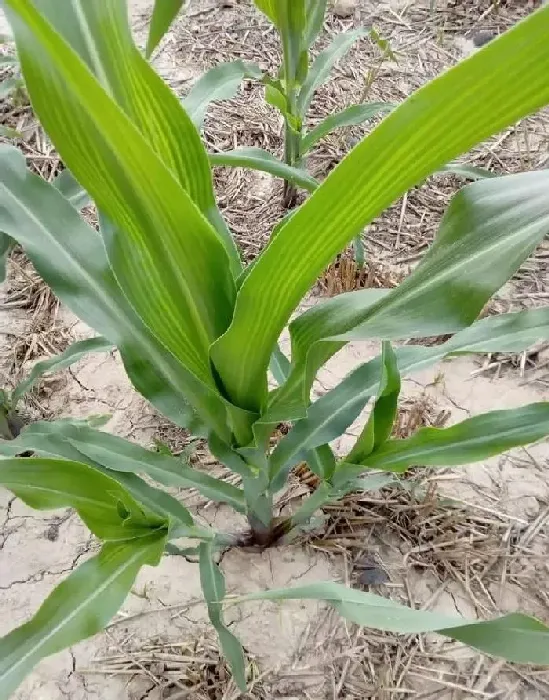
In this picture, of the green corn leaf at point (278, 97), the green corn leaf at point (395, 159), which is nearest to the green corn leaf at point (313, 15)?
the green corn leaf at point (278, 97)

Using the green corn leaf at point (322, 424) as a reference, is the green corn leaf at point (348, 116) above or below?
above

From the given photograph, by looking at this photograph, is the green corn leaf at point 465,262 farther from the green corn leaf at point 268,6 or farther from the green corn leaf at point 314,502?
the green corn leaf at point 268,6

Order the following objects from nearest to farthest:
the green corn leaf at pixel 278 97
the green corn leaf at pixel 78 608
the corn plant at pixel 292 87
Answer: the green corn leaf at pixel 78 608, the corn plant at pixel 292 87, the green corn leaf at pixel 278 97

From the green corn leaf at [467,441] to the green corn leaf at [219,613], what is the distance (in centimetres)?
22

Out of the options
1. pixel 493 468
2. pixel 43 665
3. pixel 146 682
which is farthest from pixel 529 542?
pixel 43 665

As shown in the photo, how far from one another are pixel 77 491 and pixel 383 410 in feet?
1.04

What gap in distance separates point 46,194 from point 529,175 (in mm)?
441

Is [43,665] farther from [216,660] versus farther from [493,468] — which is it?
[493,468]

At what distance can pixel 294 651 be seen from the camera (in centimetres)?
80

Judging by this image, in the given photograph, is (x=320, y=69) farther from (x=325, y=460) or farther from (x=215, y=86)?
(x=325, y=460)

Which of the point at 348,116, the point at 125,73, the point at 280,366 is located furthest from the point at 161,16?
the point at 348,116

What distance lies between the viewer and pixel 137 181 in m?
0.40

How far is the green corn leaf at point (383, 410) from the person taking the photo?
615 millimetres

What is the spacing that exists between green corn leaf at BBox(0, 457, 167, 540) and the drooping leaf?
0.33 ft
